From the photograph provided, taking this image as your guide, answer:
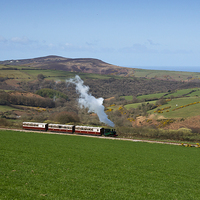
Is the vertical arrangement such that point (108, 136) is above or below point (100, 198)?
below

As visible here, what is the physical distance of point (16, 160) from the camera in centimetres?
2227

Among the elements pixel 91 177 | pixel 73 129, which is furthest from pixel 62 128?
pixel 91 177

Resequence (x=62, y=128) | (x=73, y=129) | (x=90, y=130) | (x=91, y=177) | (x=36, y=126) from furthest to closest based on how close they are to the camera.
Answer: (x=36, y=126) < (x=62, y=128) < (x=73, y=129) < (x=90, y=130) < (x=91, y=177)

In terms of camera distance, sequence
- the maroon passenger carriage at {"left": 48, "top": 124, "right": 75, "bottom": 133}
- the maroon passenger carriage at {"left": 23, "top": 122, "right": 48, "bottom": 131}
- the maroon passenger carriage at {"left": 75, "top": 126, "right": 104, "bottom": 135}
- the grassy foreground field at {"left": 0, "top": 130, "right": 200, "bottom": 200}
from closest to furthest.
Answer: the grassy foreground field at {"left": 0, "top": 130, "right": 200, "bottom": 200}
the maroon passenger carriage at {"left": 75, "top": 126, "right": 104, "bottom": 135}
the maroon passenger carriage at {"left": 48, "top": 124, "right": 75, "bottom": 133}
the maroon passenger carriage at {"left": 23, "top": 122, "right": 48, "bottom": 131}

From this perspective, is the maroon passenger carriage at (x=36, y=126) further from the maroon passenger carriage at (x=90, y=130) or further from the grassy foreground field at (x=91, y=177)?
the grassy foreground field at (x=91, y=177)

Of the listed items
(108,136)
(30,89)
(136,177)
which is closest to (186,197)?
(136,177)

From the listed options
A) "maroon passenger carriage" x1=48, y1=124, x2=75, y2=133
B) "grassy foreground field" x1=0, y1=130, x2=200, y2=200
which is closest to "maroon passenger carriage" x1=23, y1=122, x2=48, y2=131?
"maroon passenger carriage" x1=48, y1=124, x2=75, y2=133

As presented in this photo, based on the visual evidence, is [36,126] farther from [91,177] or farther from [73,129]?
[91,177]

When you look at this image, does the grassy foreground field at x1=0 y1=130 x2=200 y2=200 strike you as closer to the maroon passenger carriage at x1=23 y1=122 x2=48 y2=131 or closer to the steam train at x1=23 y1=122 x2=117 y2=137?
the steam train at x1=23 y1=122 x2=117 y2=137

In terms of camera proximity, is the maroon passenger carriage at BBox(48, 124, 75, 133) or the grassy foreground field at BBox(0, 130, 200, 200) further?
the maroon passenger carriage at BBox(48, 124, 75, 133)

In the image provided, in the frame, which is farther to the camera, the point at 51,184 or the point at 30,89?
the point at 30,89

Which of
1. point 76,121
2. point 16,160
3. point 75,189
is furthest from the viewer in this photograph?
point 76,121

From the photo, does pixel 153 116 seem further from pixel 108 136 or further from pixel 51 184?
pixel 51 184

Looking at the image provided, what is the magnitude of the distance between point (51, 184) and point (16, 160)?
710 cm
